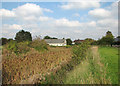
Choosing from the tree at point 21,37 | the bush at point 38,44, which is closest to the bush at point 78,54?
the bush at point 38,44

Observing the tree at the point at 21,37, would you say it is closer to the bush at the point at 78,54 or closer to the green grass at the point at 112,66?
the bush at the point at 78,54

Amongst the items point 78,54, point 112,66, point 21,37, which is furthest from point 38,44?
point 21,37

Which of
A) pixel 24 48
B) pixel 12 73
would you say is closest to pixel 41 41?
pixel 24 48

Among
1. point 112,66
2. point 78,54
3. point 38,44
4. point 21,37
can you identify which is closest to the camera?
point 112,66

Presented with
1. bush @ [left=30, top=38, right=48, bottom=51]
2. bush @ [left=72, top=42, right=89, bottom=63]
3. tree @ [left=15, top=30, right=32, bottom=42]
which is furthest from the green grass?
tree @ [left=15, top=30, right=32, bottom=42]

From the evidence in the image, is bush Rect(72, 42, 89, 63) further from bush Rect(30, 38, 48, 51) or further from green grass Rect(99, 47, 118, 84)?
bush Rect(30, 38, 48, 51)

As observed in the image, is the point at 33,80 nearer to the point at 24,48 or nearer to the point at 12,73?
the point at 12,73

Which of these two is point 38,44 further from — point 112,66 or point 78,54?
point 112,66

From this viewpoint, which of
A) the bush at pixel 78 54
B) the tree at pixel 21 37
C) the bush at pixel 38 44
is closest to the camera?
the bush at pixel 78 54

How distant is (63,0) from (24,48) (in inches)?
305

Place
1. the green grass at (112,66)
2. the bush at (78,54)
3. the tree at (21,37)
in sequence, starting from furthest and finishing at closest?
1. the tree at (21,37)
2. the bush at (78,54)
3. the green grass at (112,66)

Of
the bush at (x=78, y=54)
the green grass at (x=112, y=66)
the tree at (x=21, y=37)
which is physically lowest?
the green grass at (x=112, y=66)

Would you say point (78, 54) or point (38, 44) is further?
point (38, 44)

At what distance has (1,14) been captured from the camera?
2.31 meters
